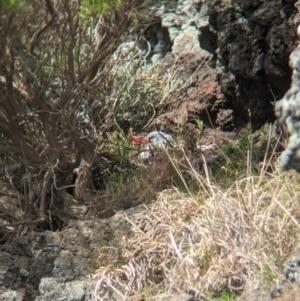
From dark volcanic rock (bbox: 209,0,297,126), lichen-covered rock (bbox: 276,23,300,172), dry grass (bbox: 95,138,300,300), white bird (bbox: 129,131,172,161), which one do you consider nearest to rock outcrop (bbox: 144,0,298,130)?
dark volcanic rock (bbox: 209,0,297,126)

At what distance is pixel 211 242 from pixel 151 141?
9.20 ft

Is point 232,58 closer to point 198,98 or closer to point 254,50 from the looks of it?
point 254,50

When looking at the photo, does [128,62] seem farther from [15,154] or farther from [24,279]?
[24,279]

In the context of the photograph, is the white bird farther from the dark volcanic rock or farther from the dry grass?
the dry grass

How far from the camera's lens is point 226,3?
7.26 m

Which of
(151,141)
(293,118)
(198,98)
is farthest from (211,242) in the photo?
(198,98)

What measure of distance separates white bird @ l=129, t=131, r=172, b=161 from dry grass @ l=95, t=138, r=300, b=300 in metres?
1.41

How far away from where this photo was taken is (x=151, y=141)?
776 centimetres

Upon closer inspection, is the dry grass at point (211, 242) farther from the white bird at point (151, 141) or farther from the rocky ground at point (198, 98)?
the white bird at point (151, 141)

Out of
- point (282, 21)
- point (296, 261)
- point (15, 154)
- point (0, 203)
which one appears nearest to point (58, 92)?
point (15, 154)

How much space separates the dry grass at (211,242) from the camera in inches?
188

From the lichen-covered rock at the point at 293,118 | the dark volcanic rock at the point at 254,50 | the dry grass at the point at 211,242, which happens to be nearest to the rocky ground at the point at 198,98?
the dark volcanic rock at the point at 254,50

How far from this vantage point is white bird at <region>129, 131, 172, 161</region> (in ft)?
23.7

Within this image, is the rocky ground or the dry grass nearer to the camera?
the dry grass
